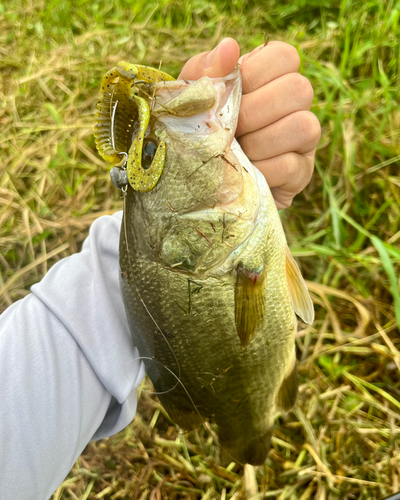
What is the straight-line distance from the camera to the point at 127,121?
1169 millimetres

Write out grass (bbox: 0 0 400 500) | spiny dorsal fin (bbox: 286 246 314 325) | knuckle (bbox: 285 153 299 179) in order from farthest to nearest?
grass (bbox: 0 0 400 500)
knuckle (bbox: 285 153 299 179)
spiny dorsal fin (bbox: 286 246 314 325)

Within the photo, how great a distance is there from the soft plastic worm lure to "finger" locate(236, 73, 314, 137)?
39 cm

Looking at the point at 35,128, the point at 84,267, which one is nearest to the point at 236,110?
the point at 84,267

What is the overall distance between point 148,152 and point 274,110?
0.60 metres

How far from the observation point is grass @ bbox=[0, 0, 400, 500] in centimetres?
201

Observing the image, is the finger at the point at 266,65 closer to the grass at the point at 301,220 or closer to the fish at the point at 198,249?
the fish at the point at 198,249

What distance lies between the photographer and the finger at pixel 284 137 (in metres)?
1.44

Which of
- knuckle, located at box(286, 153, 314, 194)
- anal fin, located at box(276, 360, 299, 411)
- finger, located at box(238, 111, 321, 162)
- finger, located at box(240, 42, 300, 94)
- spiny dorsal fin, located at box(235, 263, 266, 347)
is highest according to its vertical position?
finger, located at box(240, 42, 300, 94)

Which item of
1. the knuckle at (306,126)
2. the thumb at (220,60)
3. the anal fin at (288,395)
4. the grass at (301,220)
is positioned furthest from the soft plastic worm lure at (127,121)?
the grass at (301,220)

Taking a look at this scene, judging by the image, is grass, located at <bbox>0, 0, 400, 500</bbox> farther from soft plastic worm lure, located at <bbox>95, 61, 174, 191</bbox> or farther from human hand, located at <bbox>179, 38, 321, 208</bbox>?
soft plastic worm lure, located at <bbox>95, 61, 174, 191</bbox>

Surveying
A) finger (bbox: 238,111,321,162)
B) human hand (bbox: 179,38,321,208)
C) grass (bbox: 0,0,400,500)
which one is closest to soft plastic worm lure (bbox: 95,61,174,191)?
human hand (bbox: 179,38,321,208)

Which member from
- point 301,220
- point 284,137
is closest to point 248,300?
point 284,137

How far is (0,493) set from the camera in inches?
46.9

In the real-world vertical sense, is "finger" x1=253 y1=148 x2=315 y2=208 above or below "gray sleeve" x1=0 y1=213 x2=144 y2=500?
Result: above
